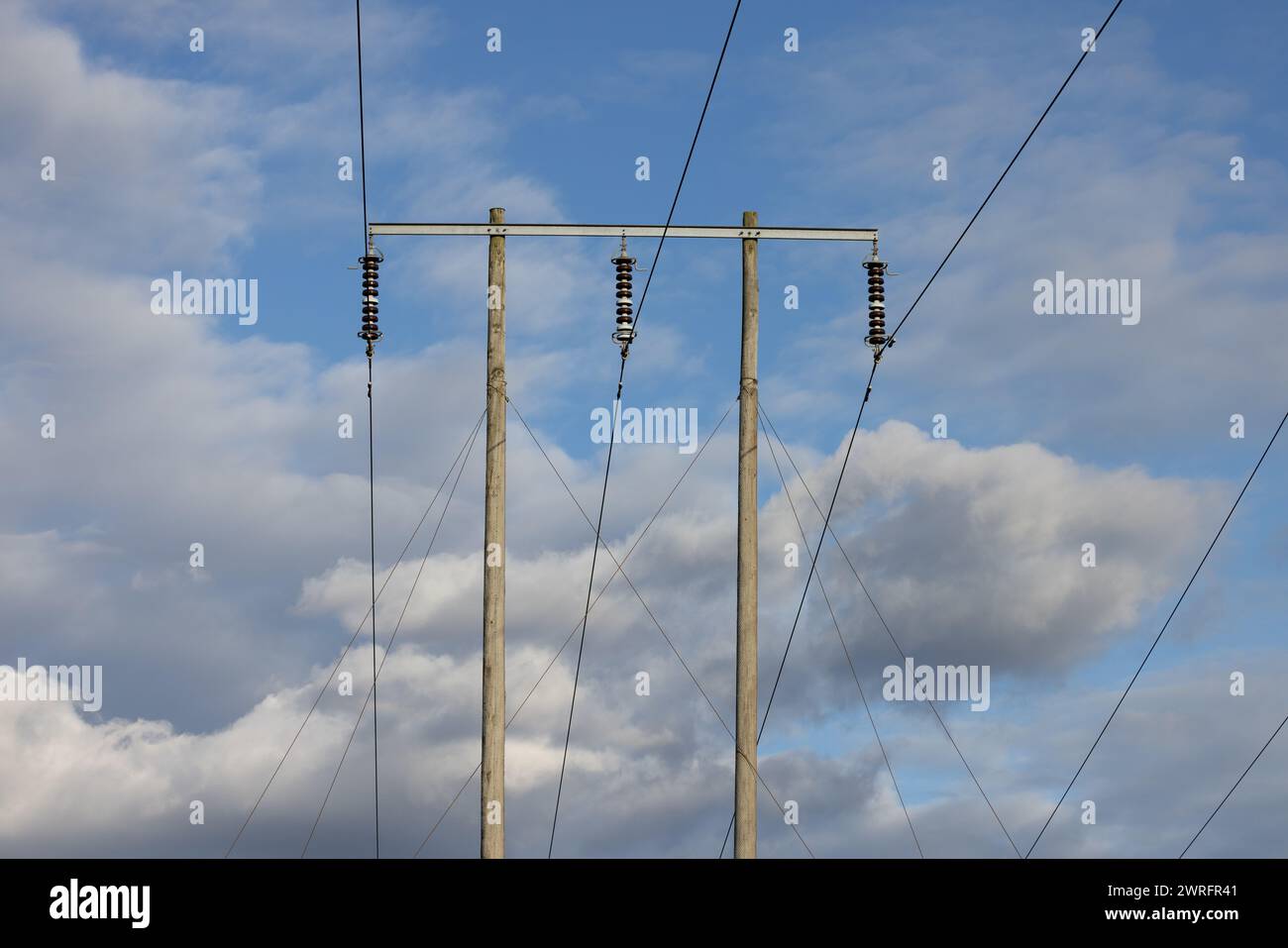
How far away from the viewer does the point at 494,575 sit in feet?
71.6

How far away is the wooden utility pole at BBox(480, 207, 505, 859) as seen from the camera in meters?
21.1

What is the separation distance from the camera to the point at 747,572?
21266 millimetres

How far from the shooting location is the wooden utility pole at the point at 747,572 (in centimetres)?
2064

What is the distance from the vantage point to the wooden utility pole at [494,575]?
21.1 m

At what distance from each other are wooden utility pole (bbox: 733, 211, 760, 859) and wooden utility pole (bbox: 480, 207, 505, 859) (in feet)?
10.3

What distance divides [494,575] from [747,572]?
Answer: 3434 mm

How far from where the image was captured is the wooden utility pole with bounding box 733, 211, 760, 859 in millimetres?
20641

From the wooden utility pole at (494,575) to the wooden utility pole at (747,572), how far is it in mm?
3144
